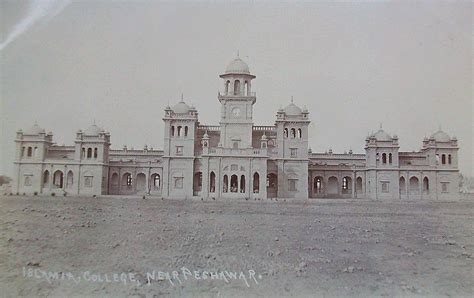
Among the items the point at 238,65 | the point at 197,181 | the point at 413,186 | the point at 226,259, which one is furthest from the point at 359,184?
the point at 226,259

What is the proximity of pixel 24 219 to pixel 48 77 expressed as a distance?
3.34 m

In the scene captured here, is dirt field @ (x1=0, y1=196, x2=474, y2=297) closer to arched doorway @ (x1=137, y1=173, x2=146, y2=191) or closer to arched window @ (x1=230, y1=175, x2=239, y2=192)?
arched window @ (x1=230, y1=175, x2=239, y2=192)

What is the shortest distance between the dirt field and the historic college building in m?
14.2

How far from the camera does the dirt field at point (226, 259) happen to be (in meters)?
7.21

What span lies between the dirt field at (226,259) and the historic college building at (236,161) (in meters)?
14.2

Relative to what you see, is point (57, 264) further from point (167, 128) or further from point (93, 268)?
point (167, 128)

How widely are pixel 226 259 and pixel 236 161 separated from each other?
656 inches

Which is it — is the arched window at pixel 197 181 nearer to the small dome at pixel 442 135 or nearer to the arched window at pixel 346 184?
the arched window at pixel 346 184

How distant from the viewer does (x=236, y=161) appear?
24422mm

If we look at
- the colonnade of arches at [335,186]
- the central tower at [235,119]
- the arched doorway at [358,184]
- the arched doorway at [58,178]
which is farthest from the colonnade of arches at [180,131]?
the arched doorway at [358,184]

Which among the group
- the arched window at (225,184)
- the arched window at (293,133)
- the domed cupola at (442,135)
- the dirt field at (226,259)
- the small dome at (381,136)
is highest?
the arched window at (293,133)

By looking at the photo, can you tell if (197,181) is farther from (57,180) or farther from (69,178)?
(57,180)

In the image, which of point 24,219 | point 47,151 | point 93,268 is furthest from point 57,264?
point 47,151

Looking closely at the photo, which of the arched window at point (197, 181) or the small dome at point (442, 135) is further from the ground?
the small dome at point (442, 135)
